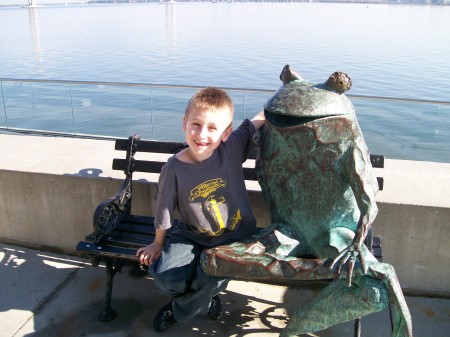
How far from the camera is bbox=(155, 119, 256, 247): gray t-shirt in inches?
112

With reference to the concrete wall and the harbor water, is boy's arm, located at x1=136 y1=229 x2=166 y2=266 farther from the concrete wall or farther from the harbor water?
the harbor water

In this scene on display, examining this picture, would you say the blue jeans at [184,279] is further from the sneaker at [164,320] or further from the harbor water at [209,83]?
the harbor water at [209,83]

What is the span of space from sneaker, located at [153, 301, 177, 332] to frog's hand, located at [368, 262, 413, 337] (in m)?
1.45

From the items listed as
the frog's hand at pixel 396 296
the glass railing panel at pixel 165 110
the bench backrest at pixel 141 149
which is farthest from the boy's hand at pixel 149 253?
the glass railing panel at pixel 165 110

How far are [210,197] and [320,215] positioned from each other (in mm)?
628

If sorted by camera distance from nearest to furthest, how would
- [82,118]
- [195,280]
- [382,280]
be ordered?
[382,280]
[195,280]
[82,118]

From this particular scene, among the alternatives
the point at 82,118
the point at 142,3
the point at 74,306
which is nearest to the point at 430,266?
the point at 74,306

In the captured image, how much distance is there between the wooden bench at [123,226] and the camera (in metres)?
3.20

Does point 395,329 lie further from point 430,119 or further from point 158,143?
point 430,119

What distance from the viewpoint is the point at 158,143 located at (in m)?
3.62

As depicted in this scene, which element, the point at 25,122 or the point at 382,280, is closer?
the point at 382,280

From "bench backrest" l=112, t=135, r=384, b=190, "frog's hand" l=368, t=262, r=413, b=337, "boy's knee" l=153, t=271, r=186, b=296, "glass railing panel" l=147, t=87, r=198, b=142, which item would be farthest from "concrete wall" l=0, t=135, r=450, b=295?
"glass railing panel" l=147, t=87, r=198, b=142

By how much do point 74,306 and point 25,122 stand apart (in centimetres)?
497

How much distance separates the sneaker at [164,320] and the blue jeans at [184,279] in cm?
32
